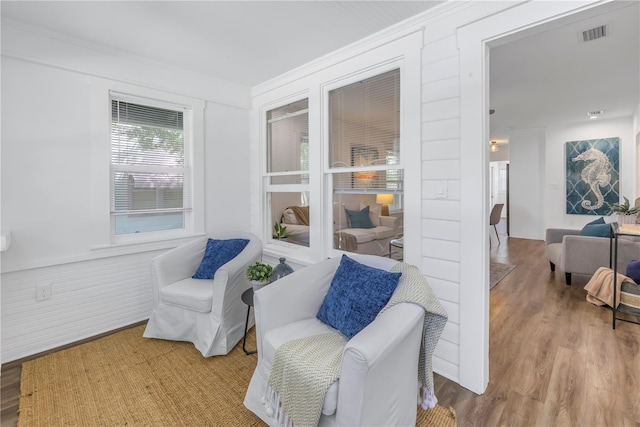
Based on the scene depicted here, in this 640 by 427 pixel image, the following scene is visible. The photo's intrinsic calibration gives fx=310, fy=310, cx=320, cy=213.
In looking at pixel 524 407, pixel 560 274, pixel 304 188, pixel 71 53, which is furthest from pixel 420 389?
pixel 560 274

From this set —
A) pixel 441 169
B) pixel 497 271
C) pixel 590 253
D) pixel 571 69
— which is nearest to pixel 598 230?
pixel 590 253

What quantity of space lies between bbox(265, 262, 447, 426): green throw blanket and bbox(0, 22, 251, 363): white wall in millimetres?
2090

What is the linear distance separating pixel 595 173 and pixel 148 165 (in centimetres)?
745

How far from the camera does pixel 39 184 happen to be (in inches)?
95.7

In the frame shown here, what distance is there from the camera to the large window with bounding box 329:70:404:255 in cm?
243

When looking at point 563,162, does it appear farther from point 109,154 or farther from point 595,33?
point 109,154

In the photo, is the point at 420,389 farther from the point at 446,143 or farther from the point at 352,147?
the point at 352,147

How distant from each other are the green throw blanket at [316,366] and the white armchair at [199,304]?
94cm

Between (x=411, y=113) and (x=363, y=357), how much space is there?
1.70m

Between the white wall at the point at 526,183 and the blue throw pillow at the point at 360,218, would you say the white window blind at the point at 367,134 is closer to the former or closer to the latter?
the blue throw pillow at the point at 360,218

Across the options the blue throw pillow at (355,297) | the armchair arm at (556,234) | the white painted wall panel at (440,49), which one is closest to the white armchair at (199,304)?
the blue throw pillow at (355,297)

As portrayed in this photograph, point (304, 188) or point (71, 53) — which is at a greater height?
point (71, 53)

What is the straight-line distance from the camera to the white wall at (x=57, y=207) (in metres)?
2.33

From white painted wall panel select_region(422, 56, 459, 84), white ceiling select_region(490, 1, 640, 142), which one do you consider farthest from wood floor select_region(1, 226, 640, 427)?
white ceiling select_region(490, 1, 640, 142)
